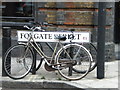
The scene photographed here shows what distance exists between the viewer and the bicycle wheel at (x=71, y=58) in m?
6.67

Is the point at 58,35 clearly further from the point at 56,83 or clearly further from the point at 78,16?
the point at 78,16

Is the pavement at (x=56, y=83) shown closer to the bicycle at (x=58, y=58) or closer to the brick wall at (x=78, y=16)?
the bicycle at (x=58, y=58)

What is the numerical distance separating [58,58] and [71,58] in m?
0.27

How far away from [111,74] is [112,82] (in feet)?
2.51

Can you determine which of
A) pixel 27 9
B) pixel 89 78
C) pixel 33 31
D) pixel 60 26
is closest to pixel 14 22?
pixel 27 9

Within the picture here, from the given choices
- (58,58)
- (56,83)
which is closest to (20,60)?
(58,58)

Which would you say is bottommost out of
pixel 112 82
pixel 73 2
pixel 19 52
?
pixel 112 82

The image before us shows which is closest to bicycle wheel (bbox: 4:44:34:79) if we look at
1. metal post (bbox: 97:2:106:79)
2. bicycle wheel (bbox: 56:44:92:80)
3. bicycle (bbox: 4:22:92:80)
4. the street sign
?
bicycle (bbox: 4:22:92:80)

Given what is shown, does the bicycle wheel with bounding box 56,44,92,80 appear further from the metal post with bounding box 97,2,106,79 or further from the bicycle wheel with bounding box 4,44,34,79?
the bicycle wheel with bounding box 4,44,34,79

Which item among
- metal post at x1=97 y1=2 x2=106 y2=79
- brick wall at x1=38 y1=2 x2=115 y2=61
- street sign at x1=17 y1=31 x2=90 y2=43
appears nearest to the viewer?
metal post at x1=97 y1=2 x2=106 y2=79

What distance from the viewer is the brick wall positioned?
8508 millimetres

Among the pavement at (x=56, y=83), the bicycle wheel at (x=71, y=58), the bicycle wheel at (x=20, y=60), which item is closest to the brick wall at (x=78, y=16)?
the pavement at (x=56, y=83)

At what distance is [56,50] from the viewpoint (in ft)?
22.3

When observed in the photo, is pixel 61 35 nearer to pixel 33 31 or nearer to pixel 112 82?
pixel 33 31
